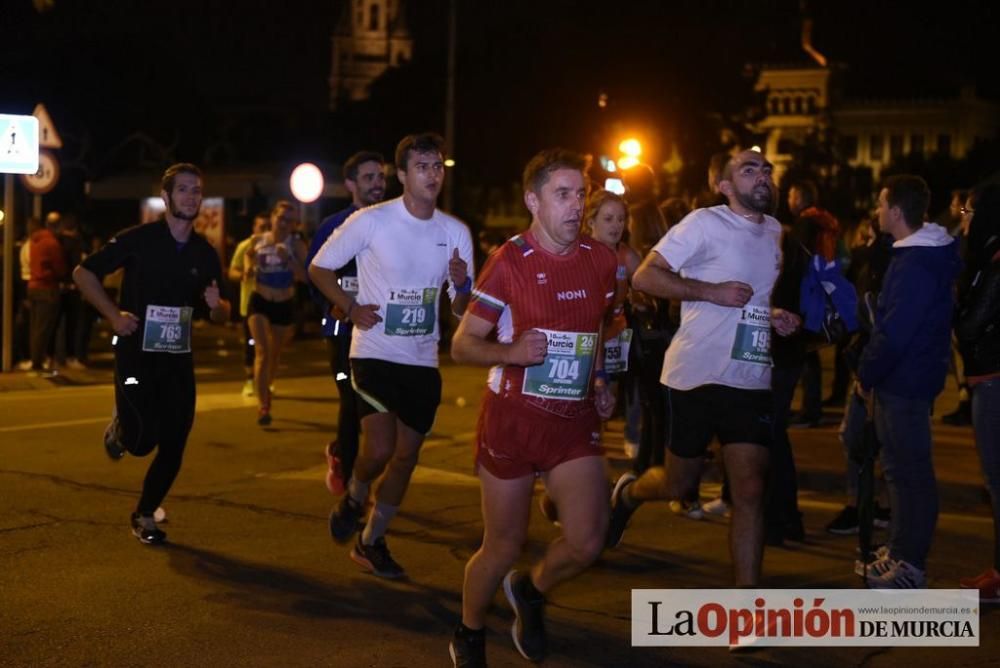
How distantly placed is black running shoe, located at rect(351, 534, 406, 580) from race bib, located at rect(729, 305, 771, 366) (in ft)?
7.00

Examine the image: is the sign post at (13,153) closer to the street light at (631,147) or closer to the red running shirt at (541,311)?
the street light at (631,147)

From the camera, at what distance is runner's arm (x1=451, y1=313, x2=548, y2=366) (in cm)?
550

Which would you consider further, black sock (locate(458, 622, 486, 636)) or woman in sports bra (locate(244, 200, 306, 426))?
woman in sports bra (locate(244, 200, 306, 426))

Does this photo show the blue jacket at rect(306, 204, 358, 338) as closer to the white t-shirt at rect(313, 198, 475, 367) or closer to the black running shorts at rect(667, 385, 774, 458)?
the white t-shirt at rect(313, 198, 475, 367)

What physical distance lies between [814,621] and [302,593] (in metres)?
2.44

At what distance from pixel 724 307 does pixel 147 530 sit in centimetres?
358

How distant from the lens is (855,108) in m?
152

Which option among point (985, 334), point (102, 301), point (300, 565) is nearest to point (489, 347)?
point (300, 565)

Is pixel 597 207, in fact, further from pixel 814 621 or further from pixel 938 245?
pixel 814 621

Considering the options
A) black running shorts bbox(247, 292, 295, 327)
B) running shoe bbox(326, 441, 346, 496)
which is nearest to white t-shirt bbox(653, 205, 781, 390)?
running shoe bbox(326, 441, 346, 496)

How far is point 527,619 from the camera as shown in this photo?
596 cm

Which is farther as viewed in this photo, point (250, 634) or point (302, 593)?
point (302, 593)

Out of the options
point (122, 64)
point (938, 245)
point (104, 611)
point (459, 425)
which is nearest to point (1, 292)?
point (459, 425)

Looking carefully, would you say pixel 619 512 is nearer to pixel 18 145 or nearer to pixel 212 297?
pixel 212 297
